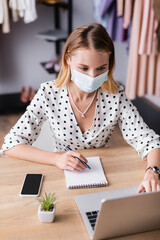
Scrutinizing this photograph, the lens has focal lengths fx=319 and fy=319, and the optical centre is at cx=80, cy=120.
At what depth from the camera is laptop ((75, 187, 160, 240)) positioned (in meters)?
0.83

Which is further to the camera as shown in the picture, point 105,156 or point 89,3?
point 89,3

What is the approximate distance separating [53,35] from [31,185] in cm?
249

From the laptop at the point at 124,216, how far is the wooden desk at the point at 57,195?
0.10 feet

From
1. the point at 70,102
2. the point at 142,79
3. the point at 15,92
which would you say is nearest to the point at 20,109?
the point at 15,92

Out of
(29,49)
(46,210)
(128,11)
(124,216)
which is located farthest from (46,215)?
(29,49)

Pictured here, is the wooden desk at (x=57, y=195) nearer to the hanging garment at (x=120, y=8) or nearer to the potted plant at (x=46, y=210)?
the potted plant at (x=46, y=210)

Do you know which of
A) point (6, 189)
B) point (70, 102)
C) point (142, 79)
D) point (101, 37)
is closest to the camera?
point (6, 189)

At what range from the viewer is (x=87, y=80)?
1372mm

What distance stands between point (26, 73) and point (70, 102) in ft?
8.13

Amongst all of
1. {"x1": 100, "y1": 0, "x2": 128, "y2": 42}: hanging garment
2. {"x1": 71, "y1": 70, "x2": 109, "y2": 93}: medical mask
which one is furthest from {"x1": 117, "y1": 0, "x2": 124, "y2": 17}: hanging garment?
{"x1": 71, "y1": 70, "x2": 109, "y2": 93}: medical mask

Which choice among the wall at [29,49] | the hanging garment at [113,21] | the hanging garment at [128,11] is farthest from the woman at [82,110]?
the wall at [29,49]

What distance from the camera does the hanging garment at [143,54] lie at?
2697mm

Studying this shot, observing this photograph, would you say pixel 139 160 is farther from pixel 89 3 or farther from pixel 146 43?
pixel 89 3

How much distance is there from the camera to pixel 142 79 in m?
2.94
